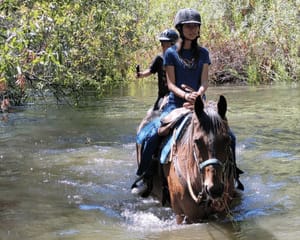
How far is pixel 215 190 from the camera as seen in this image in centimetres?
440

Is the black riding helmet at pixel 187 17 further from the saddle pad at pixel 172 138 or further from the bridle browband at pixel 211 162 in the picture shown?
the bridle browband at pixel 211 162

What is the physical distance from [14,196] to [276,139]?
541 cm

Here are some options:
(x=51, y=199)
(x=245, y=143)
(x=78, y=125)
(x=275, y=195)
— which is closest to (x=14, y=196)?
(x=51, y=199)

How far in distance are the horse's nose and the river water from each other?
2.47 feet

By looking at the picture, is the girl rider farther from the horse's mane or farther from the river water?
the horse's mane

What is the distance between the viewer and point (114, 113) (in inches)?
614

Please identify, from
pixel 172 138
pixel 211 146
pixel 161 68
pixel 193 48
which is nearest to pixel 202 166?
pixel 211 146

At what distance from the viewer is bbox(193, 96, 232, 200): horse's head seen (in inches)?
175

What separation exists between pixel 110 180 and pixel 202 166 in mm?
3490

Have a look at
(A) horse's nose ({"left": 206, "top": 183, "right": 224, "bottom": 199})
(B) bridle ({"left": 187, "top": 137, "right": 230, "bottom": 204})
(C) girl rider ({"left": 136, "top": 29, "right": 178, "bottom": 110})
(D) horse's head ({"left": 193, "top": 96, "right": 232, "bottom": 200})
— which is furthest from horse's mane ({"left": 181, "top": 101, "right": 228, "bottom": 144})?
(C) girl rider ({"left": 136, "top": 29, "right": 178, "bottom": 110})

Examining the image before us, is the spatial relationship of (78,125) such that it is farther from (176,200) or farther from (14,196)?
(176,200)

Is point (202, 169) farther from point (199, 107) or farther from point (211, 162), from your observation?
point (199, 107)

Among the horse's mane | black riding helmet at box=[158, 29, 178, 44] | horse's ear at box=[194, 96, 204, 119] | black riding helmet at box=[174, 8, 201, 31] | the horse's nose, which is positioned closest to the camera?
the horse's nose

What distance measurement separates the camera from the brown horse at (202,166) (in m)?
4.48
